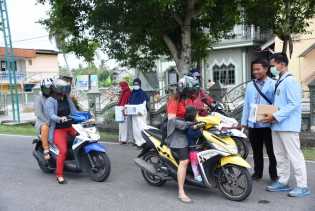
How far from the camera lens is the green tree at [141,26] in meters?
11.2

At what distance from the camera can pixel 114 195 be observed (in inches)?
256

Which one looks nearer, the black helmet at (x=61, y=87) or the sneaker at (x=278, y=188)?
the sneaker at (x=278, y=188)

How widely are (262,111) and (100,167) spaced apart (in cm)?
279

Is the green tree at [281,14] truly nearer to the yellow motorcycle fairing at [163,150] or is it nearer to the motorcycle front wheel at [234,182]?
the yellow motorcycle fairing at [163,150]

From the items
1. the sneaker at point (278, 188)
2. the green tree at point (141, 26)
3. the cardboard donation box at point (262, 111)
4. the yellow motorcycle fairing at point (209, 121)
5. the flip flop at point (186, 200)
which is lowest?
the flip flop at point (186, 200)

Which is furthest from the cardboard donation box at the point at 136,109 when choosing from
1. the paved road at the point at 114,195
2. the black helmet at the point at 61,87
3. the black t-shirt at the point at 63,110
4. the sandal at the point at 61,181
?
the sandal at the point at 61,181

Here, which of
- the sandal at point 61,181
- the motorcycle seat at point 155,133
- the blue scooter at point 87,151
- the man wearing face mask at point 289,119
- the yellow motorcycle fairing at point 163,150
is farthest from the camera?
the sandal at point 61,181

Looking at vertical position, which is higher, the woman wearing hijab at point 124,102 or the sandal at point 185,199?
the woman wearing hijab at point 124,102

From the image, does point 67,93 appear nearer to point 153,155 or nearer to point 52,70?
point 153,155

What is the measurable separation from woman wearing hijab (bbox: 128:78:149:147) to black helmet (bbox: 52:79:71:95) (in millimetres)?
3874

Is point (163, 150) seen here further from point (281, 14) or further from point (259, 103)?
point (281, 14)

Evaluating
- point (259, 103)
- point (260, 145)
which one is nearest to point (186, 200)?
point (260, 145)

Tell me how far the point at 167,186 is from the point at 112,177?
46.3 inches

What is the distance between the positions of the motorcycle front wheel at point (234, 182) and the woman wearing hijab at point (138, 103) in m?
5.21
